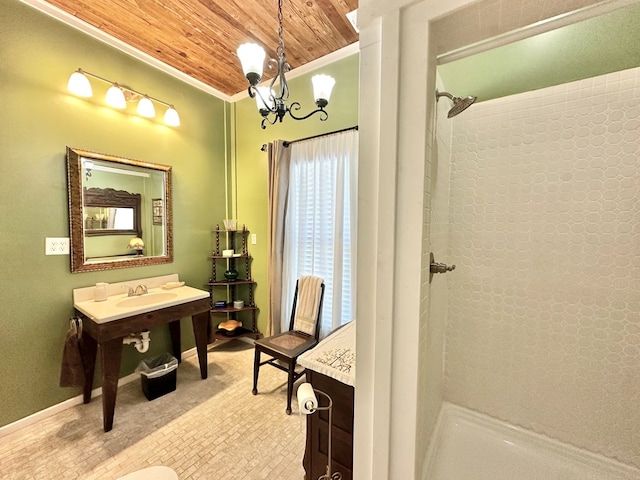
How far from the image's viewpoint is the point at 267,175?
8.80 ft

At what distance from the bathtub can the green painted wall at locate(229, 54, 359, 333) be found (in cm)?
200

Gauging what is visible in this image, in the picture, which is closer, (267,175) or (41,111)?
(41,111)

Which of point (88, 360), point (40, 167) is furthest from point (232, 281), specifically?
point (40, 167)

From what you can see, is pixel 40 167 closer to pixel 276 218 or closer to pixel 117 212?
pixel 117 212

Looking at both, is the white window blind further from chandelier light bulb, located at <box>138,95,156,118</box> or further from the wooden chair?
chandelier light bulb, located at <box>138,95,156,118</box>

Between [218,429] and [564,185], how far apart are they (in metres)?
2.49

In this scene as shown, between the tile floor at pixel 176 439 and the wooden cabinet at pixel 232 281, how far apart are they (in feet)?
2.56

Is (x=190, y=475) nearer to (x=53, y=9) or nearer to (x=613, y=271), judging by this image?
(x=613, y=271)

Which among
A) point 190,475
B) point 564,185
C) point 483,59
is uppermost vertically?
point 483,59

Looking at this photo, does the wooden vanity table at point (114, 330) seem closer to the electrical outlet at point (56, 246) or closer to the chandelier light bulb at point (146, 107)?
the electrical outlet at point (56, 246)

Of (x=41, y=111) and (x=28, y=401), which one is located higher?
(x=41, y=111)

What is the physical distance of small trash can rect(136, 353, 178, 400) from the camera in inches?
79.4

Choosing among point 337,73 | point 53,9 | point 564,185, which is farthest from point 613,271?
point 53,9

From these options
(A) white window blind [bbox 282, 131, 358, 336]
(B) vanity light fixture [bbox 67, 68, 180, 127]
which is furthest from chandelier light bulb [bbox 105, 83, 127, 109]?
(A) white window blind [bbox 282, 131, 358, 336]
